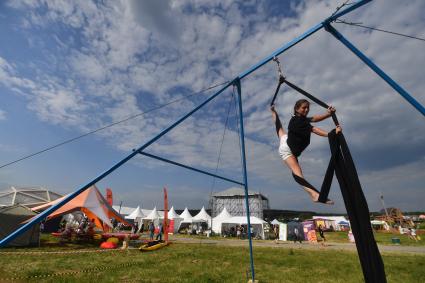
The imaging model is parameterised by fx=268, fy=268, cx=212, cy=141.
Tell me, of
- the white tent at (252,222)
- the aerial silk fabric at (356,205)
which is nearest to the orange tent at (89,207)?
the white tent at (252,222)

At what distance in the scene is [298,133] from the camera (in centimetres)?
471

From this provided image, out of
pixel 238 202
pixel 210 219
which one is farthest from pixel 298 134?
pixel 238 202

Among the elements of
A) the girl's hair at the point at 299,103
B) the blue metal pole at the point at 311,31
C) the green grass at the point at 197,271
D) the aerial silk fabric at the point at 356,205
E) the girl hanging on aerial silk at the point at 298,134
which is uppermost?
the blue metal pole at the point at 311,31

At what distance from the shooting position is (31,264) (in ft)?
32.4

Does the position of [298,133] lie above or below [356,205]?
above

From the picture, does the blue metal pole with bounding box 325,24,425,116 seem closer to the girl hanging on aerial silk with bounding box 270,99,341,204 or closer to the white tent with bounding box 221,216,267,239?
the girl hanging on aerial silk with bounding box 270,99,341,204

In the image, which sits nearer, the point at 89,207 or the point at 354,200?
the point at 354,200

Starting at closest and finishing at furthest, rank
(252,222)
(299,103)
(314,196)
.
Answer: (314,196) → (299,103) → (252,222)

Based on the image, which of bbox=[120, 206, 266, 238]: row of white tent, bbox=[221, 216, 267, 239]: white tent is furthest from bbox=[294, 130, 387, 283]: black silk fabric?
bbox=[221, 216, 267, 239]: white tent

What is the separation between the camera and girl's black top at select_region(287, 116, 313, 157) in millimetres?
4695

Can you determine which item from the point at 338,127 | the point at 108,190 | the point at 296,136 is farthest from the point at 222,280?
the point at 108,190

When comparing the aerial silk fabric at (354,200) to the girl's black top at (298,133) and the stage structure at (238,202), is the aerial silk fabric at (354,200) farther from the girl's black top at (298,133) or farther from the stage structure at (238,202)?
the stage structure at (238,202)

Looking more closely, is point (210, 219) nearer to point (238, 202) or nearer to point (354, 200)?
point (238, 202)

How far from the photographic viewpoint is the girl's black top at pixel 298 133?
470cm
